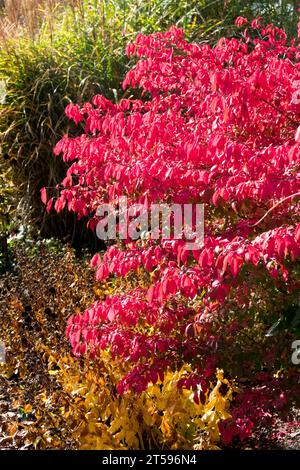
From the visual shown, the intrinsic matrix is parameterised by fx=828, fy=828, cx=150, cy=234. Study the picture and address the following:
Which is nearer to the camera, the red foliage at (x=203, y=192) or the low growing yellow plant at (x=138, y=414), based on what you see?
the red foliage at (x=203, y=192)

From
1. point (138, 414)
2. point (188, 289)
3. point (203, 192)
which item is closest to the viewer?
point (188, 289)

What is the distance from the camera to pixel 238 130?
13.6 feet

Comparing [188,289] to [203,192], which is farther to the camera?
[203,192]

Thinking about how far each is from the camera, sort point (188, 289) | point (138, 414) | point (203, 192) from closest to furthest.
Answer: point (188, 289), point (203, 192), point (138, 414)

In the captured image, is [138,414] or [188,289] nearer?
[188,289]

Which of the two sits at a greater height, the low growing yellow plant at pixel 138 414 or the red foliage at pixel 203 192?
the red foliage at pixel 203 192

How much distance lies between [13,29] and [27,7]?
0.37 m

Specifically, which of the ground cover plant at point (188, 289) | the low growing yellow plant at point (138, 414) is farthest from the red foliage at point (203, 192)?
the low growing yellow plant at point (138, 414)

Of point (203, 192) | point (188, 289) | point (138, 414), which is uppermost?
point (203, 192)

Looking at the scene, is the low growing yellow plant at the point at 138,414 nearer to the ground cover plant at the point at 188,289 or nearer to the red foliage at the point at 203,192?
the ground cover plant at the point at 188,289

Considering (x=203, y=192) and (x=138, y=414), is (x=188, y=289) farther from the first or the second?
(x=138, y=414)

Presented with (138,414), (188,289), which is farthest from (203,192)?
(138,414)

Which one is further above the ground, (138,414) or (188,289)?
(188,289)

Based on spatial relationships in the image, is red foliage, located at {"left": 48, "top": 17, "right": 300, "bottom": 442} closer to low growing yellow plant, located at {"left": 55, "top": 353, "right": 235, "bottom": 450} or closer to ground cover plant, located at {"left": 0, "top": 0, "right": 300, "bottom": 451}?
ground cover plant, located at {"left": 0, "top": 0, "right": 300, "bottom": 451}
